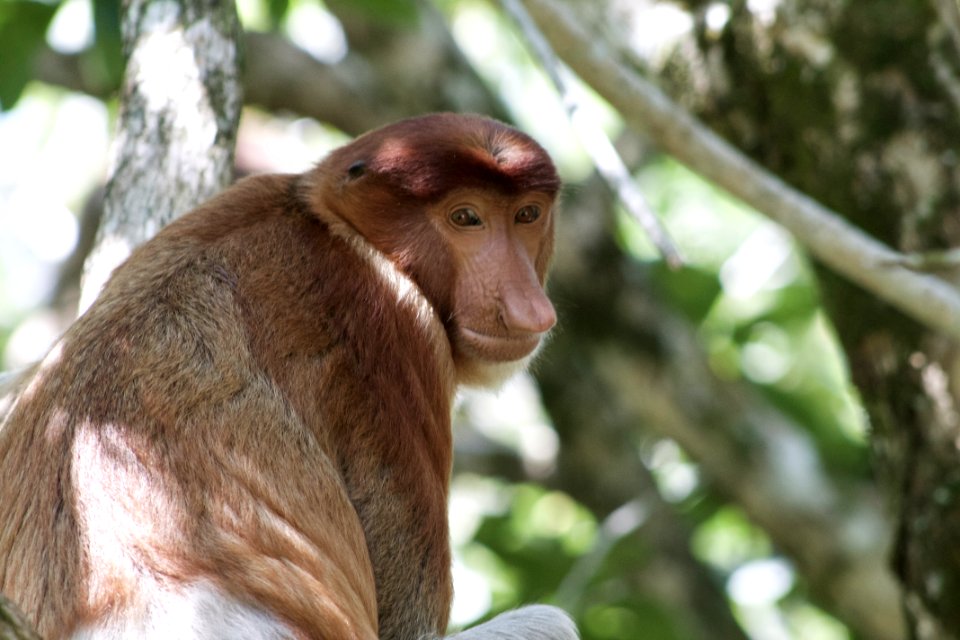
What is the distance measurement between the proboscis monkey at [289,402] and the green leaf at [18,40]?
76.7 inches

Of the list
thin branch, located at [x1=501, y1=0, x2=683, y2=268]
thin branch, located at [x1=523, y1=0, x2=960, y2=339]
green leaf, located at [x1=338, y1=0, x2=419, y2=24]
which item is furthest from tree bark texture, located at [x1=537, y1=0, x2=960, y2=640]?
green leaf, located at [x1=338, y1=0, x2=419, y2=24]

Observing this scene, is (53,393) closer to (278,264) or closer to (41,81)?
(278,264)

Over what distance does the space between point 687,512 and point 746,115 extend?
142 inches

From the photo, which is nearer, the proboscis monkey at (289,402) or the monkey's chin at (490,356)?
the proboscis monkey at (289,402)

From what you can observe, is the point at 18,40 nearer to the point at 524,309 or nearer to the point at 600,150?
the point at 600,150

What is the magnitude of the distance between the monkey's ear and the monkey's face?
12.3 inches

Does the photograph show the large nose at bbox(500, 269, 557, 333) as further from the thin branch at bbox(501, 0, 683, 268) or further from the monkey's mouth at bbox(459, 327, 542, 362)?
the thin branch at bbox(501, 0, 683, 268)

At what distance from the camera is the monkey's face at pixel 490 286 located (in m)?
5.04

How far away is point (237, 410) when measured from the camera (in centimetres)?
424

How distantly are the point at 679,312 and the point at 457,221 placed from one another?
4.73 metres

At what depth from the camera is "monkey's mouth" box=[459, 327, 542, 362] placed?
16.7 ft

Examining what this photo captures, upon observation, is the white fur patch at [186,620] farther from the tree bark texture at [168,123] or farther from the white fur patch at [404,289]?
the tree bark texture at [168,123]

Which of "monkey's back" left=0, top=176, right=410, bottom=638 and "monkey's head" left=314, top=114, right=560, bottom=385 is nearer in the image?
"monkey's back" left=0, top=176, right=410, bottom=638

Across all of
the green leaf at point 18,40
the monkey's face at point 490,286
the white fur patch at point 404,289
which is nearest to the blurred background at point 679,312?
the green leaf at point 18,40
